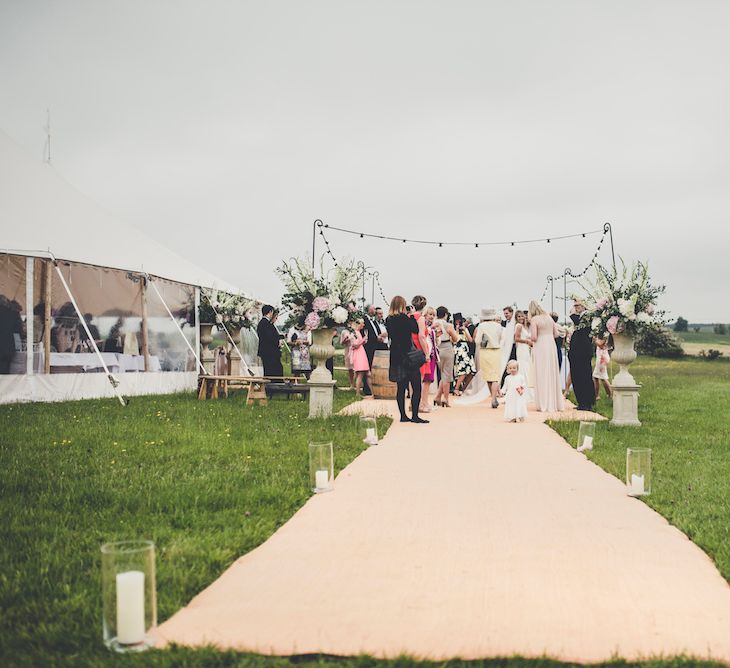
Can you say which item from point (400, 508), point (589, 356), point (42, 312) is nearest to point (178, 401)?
point (42, 312)

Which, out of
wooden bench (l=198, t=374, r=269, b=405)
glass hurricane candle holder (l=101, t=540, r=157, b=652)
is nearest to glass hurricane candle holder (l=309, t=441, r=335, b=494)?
glass hurricane candle holder (l=101, t=540, r=157, b=652)

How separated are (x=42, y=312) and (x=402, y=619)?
1374cm

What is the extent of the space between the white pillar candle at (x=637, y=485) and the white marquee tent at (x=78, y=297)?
11230 millimetres

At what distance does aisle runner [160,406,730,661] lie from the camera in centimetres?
347

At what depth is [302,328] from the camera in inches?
532

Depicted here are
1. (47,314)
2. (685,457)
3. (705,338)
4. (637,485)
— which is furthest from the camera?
(705,338)

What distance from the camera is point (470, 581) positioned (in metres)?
4.30

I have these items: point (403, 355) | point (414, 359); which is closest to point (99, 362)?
point (403, 355)

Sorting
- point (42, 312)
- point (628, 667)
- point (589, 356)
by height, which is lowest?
point (628, 667)

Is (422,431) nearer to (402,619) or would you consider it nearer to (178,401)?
(178,401)

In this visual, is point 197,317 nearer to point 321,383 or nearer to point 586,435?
point 321,383

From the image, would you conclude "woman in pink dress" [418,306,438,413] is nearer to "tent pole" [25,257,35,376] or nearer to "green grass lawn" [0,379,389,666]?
"green grass lawn" [0,379,389,666]

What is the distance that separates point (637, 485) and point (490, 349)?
28.8 feet

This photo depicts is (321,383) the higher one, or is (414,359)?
(414,359)
